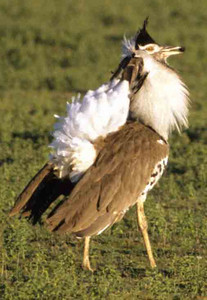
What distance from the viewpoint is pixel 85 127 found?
518 centimetres

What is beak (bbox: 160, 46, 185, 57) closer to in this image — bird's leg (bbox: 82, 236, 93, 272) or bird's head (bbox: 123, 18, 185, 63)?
bird's head (bbox: 123, 18, 185, 63)

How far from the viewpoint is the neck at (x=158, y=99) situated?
5742 millimetres

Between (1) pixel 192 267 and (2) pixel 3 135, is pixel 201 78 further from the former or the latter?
(1) pixel 192 267

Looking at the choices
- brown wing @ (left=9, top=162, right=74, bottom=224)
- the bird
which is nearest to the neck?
the bird

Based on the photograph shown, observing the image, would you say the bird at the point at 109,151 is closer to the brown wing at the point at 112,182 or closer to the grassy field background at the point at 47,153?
the brown wing at the point at 112,182

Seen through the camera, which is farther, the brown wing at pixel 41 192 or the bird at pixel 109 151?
the brown wing at pixel 41 192

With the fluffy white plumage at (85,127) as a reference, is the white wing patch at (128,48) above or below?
above

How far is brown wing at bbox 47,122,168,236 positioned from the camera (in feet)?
16.8

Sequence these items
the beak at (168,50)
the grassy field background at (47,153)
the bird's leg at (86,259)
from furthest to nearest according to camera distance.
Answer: the beak at (168,50) < the bird's leg at (86,259) < the grassy field background at (47,153)

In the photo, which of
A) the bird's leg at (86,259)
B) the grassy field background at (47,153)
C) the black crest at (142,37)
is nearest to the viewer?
the grassy field background at (47,153)

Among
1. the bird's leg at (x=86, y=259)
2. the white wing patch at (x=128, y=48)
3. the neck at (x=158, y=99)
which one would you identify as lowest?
the bird's leg at (x=86, y=259)

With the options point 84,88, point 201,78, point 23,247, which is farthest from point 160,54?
point 201,78

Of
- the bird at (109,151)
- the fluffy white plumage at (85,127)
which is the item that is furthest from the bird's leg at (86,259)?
the fluffy white plumage at (85,127)

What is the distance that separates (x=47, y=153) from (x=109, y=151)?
3.06m
